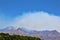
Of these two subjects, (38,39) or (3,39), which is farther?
(38,39)

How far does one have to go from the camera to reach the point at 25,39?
3303 centimetres

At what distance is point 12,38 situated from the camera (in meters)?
31.4

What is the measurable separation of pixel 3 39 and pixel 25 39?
419cm

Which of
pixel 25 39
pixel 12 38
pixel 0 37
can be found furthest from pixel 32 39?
pixel 0 37

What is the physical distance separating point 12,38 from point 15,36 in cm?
87

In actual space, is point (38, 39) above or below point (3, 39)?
above

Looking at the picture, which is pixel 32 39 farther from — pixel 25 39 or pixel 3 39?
pixel 3 39

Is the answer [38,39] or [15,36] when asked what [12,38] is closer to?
[15,36]

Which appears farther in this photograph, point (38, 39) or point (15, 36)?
point (38, 39)

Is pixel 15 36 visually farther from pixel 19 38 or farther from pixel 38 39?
pixel 38 39

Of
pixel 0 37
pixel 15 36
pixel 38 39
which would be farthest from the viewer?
pixel 38 39

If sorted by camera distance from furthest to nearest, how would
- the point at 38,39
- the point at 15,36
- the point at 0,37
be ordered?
the point at 38,39, the point at 15,36, the point at 0,37

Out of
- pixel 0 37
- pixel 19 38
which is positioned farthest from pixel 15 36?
pixel 0 37

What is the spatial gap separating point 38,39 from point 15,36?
4947 mm
